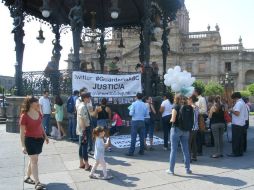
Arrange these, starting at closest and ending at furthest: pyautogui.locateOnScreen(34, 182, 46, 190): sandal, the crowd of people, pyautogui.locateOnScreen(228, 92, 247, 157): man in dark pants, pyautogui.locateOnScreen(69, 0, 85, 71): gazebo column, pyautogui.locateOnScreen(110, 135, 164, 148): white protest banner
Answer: pyautogui.locateOnScreen(34, 182, 46, 190): sandal
the crowd of people
pyautogui.locateOnScreen(228, 92, 247, 157): man in dark pants
pyautogui.locateOnScreen(110, 135, 164, 148): white protest banner
pyautogui.locateOnScreen(69, 0, 85, 71): gazebo column

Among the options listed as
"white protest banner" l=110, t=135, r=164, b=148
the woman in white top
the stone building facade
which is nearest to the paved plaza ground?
the woman in white top

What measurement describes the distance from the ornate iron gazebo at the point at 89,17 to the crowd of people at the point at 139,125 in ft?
8.93

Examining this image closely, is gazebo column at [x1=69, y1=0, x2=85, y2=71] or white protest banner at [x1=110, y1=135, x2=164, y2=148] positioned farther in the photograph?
gazebo column at [x1=69, y1=0, x2=85, y2=71]

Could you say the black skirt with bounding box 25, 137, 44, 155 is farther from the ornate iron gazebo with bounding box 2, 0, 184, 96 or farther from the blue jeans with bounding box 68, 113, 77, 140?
the ornate iron gazebo with bounding box 2, 0, 184, 96

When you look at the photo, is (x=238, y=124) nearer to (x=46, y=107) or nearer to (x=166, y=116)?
(x=166, y=116)

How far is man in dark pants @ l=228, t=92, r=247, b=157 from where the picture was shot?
33.8 ft

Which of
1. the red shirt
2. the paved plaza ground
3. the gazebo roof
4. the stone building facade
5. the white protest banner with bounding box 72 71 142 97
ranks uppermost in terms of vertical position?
the stone building facade

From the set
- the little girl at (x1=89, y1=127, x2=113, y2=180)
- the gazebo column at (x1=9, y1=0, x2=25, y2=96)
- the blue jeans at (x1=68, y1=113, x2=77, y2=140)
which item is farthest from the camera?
the gazebo column at (x1=9, y1=0, x2=25, y2=96)

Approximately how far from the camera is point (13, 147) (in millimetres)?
10906

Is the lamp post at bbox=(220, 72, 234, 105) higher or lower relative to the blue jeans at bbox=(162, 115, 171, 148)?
higher

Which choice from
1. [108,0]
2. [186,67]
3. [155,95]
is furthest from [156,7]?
[186,67]

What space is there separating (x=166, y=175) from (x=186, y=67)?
7366cm

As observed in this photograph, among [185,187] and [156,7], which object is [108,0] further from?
[185,187]

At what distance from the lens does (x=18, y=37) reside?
14742 mm
